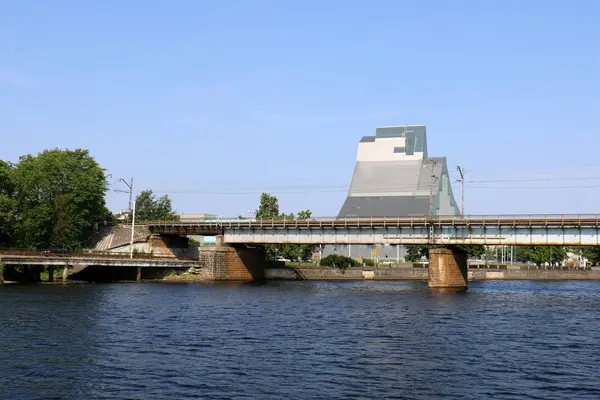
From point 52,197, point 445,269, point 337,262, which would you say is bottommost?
point 445,269

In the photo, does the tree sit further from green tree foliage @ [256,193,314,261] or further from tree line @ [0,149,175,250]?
tree line @ [0,149,175,250]

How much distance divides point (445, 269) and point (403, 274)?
149ft

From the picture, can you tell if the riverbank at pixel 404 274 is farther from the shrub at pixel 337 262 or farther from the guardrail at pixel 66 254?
the guardrail at pixel 66 254

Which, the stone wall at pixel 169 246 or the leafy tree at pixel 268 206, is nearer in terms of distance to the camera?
the stone wall at pixel 169 246

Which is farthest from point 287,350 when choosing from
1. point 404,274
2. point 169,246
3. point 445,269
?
point 404,274

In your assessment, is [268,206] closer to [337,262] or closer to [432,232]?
[337,262]

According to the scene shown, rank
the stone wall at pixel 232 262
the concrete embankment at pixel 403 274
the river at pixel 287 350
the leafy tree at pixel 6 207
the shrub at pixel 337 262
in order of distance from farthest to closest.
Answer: the shrub at pixel 337 262
the concrete embankment at pixel 403 274
the stone wall at pixel 232 262
the leafy tree at pixel 6 207
the river at pixel 287 350

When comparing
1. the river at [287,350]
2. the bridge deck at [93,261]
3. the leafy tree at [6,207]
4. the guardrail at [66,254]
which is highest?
the leafy tree at [6,207]

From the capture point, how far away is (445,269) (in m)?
106

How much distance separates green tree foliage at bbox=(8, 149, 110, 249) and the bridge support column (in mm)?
59022

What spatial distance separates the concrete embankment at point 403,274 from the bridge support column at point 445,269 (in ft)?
132

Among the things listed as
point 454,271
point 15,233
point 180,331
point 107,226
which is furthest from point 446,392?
point 107,226

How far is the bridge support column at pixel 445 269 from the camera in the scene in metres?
105

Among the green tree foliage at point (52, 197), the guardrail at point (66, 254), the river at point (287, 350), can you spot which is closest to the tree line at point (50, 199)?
the green tree foliage at point (52, 197)
